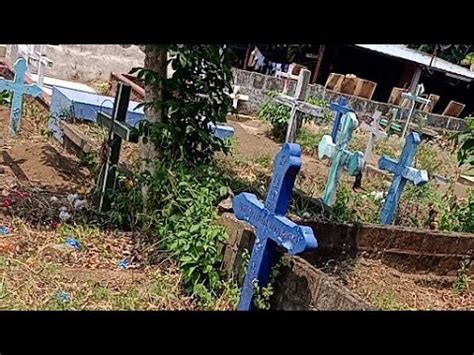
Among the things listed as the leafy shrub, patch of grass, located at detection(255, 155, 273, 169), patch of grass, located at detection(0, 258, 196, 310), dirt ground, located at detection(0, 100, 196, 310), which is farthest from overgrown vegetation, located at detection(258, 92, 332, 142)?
patch of grass, located at detection(0, 258, 196, 310)

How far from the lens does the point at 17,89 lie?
5746mm

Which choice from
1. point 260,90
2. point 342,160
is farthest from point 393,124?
point 342,160

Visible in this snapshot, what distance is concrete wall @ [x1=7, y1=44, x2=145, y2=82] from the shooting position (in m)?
10.8

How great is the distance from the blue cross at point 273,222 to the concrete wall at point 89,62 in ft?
28.8

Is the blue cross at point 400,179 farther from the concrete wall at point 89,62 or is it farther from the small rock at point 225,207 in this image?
the concrete wall at point 89,62

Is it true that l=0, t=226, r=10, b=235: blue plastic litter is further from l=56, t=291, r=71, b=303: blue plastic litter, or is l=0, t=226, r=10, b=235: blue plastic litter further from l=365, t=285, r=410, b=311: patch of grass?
l=365, t=285, r=410, b=311: patch of grass

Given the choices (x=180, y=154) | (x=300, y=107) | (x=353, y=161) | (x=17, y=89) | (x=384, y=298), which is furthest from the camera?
(x=300, y=107)

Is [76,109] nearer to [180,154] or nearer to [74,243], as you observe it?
[180,154]

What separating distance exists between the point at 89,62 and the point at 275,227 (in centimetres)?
957

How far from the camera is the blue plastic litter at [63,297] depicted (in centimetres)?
266

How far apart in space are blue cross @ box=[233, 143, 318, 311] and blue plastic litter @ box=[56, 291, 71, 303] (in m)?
0.76
